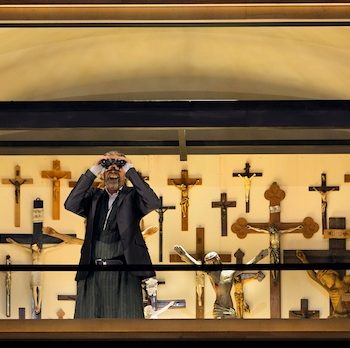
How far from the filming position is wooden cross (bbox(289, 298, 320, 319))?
307 inches

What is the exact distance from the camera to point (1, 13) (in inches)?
320

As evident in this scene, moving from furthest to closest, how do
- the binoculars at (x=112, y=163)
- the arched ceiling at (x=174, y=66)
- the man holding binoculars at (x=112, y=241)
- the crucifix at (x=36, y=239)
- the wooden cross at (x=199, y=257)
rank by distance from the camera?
the crucifix at (x=36, y=239), the arched ceiling at (x=174, y=66), the wooden cross at (x=199, y=257), the binoculars at (x=112, y=163), the man holding binoculars at (x=112, y=241)

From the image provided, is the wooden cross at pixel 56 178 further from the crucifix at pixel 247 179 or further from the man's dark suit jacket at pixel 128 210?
the man's dark suit jacket at pixel 128 210

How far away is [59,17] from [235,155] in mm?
3885

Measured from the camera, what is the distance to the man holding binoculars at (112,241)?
7434mm

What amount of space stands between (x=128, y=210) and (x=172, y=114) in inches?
127

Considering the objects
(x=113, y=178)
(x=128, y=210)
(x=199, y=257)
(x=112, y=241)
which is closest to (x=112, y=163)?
(x=113, y=178)

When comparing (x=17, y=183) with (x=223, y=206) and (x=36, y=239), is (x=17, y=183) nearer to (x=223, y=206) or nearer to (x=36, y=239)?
(x=36, y=239)

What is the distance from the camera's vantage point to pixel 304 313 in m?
8.20

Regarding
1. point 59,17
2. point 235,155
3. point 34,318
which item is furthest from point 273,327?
point 235,155

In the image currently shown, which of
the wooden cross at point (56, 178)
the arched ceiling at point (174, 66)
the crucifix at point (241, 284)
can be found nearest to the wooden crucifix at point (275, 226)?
the arched ceiling at point (174, 66)

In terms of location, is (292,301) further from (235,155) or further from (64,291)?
(235,155)

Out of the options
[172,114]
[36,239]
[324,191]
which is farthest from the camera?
[324,191]

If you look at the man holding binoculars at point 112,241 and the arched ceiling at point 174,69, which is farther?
the arched ceiling at point 174,69
